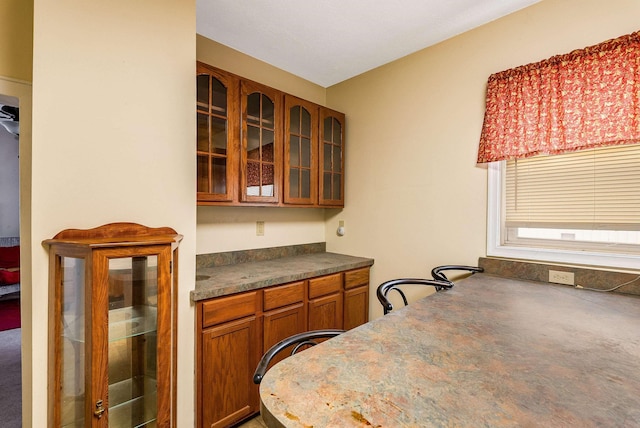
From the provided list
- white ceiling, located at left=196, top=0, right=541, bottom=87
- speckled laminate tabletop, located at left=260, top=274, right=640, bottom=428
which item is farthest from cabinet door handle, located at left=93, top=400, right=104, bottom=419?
white ceiling, located at left=196, top=0, right=541, bottom=87

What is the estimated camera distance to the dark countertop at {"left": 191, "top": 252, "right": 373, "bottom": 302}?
1.83 metres

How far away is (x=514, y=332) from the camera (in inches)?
43.3

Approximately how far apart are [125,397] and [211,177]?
133 centimetres

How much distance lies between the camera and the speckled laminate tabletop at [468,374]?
2.09 feet

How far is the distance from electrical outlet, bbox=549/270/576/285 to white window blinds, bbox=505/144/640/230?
12.2 inches

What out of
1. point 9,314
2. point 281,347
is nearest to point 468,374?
point 281,347

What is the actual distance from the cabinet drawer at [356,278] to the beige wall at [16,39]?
8.04 feet

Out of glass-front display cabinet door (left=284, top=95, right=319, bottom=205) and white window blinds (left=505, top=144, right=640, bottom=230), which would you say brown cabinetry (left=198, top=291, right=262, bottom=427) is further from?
white window blinds (left=505, top=144, right=640, bottom=230)

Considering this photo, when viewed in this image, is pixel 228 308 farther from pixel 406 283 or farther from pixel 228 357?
pixel 406 283

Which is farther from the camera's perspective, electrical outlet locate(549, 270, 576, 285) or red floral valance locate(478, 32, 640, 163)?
electrical outlet locate(549, 270, 576, 285)

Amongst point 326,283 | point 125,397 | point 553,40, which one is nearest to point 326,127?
point 326,283

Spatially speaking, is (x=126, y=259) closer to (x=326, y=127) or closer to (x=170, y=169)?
(x=170, y=169)

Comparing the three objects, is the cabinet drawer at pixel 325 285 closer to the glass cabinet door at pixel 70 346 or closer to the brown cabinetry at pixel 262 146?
the brown cabinetry at pixel 262 146

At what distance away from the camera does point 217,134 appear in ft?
6.89
